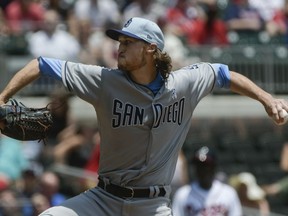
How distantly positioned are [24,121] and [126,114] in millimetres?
664

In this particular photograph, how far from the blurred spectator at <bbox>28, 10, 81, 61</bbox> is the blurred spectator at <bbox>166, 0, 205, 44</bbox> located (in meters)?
1.70

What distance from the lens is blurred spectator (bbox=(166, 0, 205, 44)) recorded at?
15.5 m

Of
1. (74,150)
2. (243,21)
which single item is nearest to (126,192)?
(74,150)

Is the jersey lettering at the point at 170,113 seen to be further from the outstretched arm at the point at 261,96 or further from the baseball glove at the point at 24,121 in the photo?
the baseball glove at the point at 24,121

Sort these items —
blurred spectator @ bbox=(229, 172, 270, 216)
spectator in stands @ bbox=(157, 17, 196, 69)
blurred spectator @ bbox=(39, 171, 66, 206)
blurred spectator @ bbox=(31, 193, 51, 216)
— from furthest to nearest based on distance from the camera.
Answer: spectator in stands @ bbox=(157, 17, 196, 69) → blurred spectator @ bbox=(229, 172, 270, 216) → blurred spectator @ bbox=(39, 171, 66, 206) → blurred spectator @ bbox=(31, 193, 51, 216)

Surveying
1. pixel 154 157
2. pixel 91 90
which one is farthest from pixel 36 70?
pixel 154 157

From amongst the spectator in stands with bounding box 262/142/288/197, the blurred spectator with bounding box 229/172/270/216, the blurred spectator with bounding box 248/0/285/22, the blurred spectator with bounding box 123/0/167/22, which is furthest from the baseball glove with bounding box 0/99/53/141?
the blurred spectator with bounding box 248/0/285/22

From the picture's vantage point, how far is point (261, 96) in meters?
7.24

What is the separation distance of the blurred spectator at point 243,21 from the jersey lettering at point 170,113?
27.9 ft

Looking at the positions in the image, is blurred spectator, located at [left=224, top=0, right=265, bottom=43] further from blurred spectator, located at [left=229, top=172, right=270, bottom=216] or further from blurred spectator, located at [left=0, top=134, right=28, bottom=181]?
blurred spectator, located at [left=0, top=134, right=28, bottom=181]

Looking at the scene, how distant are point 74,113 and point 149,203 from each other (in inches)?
291

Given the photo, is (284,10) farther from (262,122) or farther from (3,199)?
(3,199)

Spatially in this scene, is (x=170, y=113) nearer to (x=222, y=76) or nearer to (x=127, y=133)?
(x=127, y=133)

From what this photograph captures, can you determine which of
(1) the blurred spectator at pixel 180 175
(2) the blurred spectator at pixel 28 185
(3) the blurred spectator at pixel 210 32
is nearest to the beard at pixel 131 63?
(2) the blurred spectator at pixel 28 185
